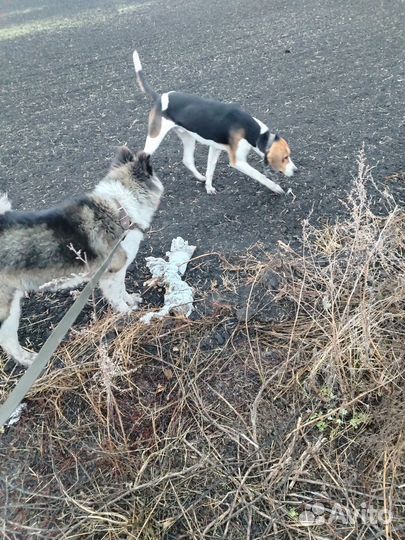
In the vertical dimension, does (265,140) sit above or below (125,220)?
below

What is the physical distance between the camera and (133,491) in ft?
7.39

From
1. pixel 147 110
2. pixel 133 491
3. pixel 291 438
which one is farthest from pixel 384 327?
pixel 147 110

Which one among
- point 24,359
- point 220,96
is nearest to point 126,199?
point 24,359

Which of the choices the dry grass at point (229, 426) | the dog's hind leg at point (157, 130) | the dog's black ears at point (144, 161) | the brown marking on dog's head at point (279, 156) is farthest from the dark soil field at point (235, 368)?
the dog's black ears at point (144, 161)

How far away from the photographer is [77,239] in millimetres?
3006

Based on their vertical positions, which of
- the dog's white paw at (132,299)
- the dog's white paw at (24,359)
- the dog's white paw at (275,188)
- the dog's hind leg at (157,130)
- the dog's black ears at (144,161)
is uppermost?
the dog's black ears at (144,161)

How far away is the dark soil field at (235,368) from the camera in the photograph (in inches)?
86.8

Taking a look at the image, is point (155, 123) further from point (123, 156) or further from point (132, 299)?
point (132, 299)

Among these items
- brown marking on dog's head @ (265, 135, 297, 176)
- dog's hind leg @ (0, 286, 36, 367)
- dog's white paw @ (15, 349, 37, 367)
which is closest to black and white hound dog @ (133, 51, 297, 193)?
brown marking on dog's head @ (265, 135, 297, 176)

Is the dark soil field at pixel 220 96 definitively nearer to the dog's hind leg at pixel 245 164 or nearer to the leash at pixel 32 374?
the dog's hind leg at pixel 245 164

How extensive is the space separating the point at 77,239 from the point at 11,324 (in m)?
0.66

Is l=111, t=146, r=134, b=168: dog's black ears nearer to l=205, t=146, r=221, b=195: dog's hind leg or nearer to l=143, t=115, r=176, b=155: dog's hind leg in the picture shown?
l=143, t=115, r=176, b=155: dog's hind leg

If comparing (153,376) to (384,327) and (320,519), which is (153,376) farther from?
(384,327)

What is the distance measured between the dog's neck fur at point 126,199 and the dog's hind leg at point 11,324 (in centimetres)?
87
